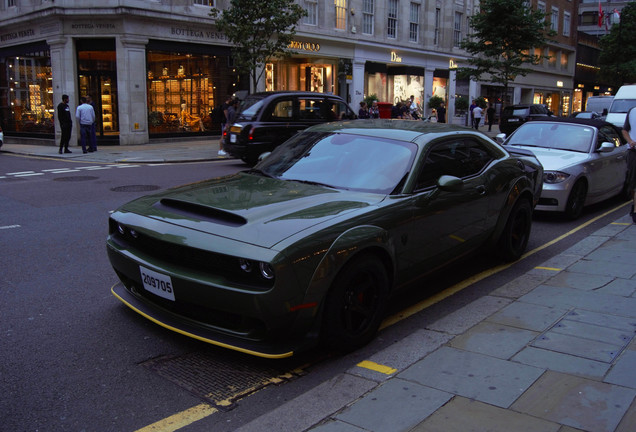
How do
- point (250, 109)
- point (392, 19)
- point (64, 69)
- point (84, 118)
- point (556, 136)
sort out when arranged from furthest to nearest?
point (392, 19), point (64, 69), point (84, 118), point (250, 109), point (556, 136)

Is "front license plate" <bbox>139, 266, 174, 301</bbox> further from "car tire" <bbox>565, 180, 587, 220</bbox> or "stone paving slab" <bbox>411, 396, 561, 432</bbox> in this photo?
"car tire" <bbox>565, 180, 587, 220</bbox>

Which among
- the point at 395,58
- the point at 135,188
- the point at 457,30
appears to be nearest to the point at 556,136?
the point at 135,188

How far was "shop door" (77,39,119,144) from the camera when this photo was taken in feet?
72.6

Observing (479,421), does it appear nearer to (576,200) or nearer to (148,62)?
(576,200)

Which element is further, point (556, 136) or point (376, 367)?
point (556, 136)

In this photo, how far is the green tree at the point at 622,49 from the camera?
4612 centimetres

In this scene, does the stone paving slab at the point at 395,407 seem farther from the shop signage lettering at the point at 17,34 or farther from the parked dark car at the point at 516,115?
the parked dark car at the point at 516,115

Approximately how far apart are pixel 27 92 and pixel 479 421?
26.4 metres

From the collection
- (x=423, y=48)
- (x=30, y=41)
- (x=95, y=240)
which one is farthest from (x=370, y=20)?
(x=95, y=240)

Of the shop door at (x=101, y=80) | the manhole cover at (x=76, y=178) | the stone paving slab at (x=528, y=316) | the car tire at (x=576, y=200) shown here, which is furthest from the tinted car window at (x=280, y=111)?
the shop door at (x=101, y=80)

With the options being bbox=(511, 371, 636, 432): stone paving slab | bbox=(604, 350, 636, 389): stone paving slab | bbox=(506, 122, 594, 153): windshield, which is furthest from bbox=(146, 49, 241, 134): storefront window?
bbox=(511, 371, 636, 432): stone paving slab

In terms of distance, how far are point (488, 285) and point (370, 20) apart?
2966cm

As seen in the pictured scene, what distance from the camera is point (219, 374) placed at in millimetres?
3650

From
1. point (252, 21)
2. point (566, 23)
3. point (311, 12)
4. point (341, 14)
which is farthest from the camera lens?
point (566, 23)
